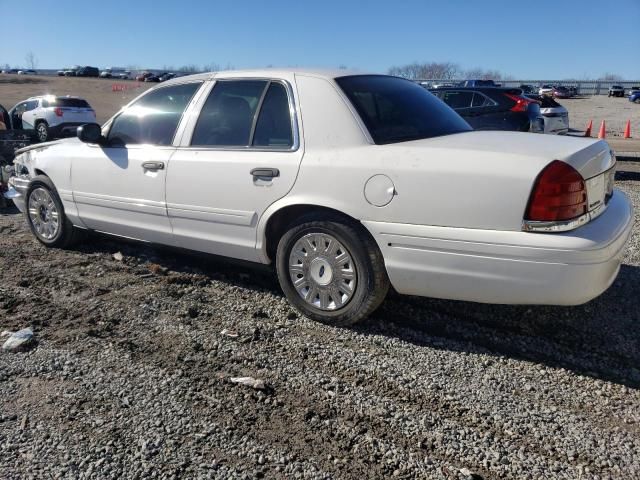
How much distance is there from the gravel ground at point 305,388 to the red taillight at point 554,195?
0.91 metres

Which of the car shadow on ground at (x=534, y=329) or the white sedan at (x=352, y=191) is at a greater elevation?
the white sedan at (x=352, y=191)

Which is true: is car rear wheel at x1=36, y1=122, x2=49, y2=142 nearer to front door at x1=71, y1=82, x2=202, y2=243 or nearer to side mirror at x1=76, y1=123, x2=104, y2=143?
front door at x1=71, y1=82, x2=202, y2=243

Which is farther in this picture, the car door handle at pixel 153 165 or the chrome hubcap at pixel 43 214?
the chrome hubcap at pixel 43 214

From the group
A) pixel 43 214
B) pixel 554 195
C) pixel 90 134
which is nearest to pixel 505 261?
pixel 554 195

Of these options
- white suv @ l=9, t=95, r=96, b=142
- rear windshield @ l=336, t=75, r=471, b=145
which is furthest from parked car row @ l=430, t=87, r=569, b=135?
white suv @ l=9, t=95, r=96, b=142

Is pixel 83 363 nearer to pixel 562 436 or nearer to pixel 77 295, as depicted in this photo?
pixel 77 295

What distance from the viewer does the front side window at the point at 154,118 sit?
4383mm

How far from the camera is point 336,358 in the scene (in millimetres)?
3271

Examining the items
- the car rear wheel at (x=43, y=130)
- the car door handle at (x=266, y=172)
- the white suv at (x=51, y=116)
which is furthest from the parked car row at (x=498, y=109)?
the car rear wheel at (x=43, y=130)

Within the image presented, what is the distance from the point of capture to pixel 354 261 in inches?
137

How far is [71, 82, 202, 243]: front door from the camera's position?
4.36 metres

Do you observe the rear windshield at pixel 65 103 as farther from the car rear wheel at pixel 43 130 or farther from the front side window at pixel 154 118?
the front side window at pixel 154 118

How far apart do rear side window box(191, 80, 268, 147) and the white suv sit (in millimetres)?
16253

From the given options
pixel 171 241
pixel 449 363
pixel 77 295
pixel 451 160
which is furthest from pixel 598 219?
pixel 77 295
